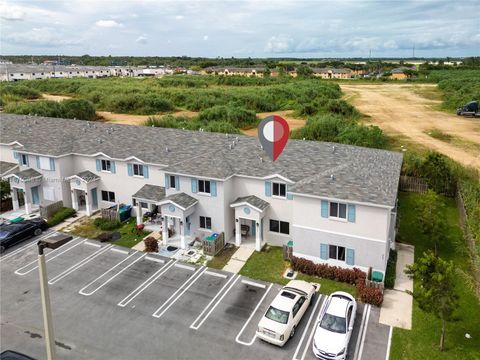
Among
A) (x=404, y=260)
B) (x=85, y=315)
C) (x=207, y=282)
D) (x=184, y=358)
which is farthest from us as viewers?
(x=404, y=260)

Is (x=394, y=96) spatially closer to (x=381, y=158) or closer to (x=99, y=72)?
(x=381, y=158)

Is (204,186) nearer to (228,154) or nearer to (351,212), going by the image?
(228,154)

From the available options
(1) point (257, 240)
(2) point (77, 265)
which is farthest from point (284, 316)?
(2) point (77, 265)

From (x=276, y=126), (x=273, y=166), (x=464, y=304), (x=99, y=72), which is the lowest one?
(x=464, y=304)

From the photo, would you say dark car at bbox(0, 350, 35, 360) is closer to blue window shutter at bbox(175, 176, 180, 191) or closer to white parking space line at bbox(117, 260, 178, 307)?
white parking space line at bbox(117, 260, 178, 307)

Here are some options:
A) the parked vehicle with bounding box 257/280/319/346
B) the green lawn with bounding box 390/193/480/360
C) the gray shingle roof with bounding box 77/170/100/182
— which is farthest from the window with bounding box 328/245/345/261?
the gray shingle roof with bounding box 77/170/100/182

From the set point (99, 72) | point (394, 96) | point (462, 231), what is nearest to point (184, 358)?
point (462, 231)
